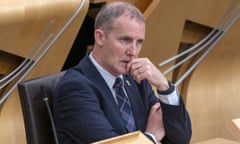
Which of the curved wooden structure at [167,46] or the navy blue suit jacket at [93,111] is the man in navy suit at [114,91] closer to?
the navy blue suit jacket at [93,111]

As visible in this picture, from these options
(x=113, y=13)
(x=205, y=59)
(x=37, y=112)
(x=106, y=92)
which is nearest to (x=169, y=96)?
(x=106, y=92)

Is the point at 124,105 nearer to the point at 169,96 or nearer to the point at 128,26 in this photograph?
the point at 169,96

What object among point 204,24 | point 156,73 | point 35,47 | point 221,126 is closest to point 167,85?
point 156,73

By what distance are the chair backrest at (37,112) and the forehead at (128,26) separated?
1.00 feet

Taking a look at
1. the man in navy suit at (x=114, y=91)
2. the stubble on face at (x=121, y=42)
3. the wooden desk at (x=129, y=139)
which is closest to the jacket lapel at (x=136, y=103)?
the man in navy suit at (x=114, y=91)

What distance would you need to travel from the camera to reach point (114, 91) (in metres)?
1.80

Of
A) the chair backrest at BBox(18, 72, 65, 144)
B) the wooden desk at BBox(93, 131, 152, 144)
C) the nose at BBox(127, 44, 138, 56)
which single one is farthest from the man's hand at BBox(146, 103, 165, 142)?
the wooden desk at BBox(93, 131, 152, 144)

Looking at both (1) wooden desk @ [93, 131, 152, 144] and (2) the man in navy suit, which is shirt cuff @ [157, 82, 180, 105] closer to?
(2) the man in navy suit

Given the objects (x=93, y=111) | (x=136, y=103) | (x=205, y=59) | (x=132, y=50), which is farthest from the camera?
(x=205, y=59)

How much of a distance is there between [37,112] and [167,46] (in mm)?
1792

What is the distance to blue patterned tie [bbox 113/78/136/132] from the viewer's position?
179 centimetres

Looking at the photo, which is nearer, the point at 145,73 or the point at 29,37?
the point at 145,73

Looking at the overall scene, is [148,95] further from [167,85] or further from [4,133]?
[4,133]

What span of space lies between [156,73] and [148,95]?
0.52ft
